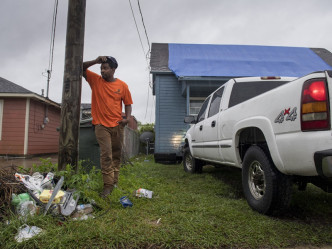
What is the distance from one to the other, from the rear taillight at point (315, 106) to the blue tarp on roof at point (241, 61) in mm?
6763

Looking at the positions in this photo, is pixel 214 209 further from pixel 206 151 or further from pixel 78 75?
pixel 78 75

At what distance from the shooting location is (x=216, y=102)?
161 inches

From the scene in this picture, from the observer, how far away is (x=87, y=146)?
4.25 meters

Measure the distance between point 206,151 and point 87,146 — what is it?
7.23 feet

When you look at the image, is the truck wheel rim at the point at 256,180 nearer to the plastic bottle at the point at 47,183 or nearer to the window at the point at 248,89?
the window at the point at 248,89

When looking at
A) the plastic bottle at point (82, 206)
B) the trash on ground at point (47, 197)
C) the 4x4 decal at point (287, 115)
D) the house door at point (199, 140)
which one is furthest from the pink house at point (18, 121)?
the 4x4 decal at point (287, 115)

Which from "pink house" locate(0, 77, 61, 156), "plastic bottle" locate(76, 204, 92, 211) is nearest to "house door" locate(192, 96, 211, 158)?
"plastic bottle" locate(76, 204, 92, 211)

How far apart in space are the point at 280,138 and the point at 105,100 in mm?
2175

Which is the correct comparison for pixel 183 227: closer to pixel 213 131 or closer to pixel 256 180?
pixel 256 180

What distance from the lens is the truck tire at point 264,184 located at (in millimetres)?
2232

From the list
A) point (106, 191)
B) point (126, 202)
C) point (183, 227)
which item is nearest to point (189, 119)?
point (106, 191)

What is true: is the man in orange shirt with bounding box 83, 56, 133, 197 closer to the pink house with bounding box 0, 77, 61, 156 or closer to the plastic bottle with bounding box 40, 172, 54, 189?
the plastic bottle with bounding box 40, 172, 54, 189

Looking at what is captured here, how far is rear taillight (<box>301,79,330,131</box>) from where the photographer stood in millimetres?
Answer: 1749

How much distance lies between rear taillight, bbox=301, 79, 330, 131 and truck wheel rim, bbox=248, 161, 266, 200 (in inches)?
33.4
